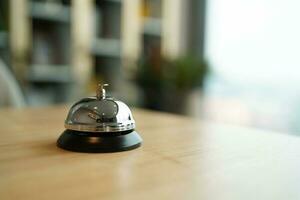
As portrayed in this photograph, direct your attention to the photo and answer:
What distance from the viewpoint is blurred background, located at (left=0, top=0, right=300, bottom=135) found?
2.32m

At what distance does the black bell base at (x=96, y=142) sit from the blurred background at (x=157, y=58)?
1.70 metres

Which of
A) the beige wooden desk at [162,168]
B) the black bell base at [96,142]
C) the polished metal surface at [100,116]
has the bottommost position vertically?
the beige wooden desk at [162,168]

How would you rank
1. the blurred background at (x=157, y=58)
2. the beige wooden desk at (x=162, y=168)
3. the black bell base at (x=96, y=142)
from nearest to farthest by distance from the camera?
the beige wooden desk at (x=162, y=168) → the black bell base at (x=96, y=142) → the blurred background at (x=157, y=58)

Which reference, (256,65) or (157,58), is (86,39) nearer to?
A: (157,58)

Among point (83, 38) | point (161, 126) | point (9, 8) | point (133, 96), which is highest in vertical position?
point (9, 8)

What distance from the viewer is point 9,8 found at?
221 centimetres

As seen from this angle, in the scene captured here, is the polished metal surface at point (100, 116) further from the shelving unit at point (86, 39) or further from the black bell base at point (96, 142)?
the shelving unit at point (86, 39)

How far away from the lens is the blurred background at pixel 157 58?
2318 millimetres

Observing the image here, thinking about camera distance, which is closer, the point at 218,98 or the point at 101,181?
the point at 101,181

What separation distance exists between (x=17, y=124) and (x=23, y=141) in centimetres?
21

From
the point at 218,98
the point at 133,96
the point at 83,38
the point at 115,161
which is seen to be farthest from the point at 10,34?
the point at 115,161

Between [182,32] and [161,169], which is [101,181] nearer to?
[161,169]

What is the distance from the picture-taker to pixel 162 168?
18.5 inches

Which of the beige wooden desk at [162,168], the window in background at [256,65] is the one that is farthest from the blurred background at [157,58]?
the beige wooden desk at [162,168]
